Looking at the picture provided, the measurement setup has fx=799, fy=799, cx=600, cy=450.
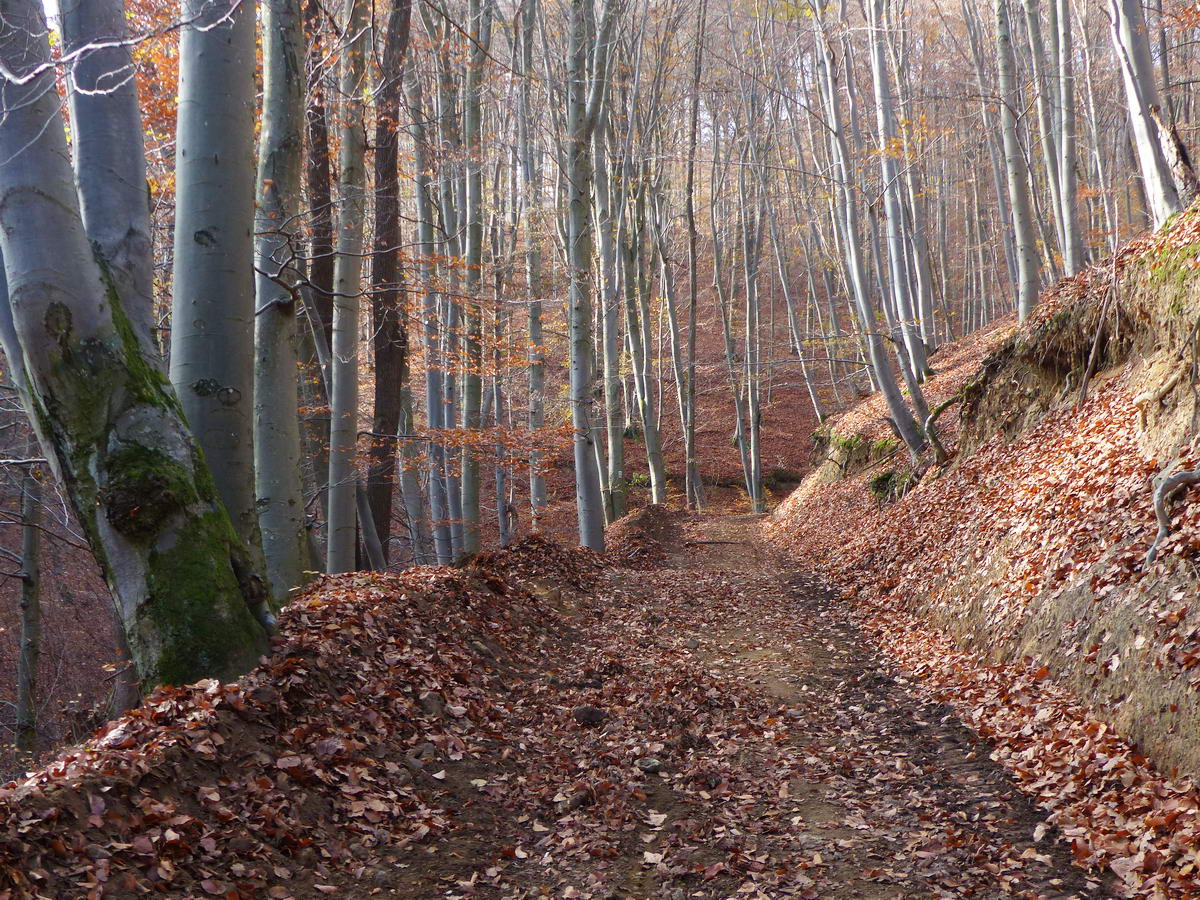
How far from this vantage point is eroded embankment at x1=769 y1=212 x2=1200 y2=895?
410 centimetres

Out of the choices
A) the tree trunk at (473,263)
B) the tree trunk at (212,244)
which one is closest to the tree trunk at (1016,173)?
the tree trunk at (473,263)

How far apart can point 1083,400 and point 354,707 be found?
7.76 metres

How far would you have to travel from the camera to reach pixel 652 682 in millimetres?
6809

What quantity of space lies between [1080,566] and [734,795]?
3219mm

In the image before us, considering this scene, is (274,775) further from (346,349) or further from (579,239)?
(579,239)

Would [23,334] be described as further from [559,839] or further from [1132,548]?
[1132,548]

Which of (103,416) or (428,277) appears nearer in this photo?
(103,416)

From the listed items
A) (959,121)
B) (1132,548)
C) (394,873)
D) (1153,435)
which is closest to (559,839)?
(394,873)

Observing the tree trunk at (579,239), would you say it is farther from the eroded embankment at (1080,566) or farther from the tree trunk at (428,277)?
the eroded embankment at (1080,566)

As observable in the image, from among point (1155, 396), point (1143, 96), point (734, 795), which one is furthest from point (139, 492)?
point (1143, 96)

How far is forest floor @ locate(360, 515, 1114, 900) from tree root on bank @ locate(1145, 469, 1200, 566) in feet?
5.50

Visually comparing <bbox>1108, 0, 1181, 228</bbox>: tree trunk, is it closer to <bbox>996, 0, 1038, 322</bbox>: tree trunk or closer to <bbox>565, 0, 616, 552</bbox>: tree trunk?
<bbox>996, 0, 1038, 322</bbox>: tree trunk

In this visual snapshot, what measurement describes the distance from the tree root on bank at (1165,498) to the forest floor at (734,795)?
1.68 meters

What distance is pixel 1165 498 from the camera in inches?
208
